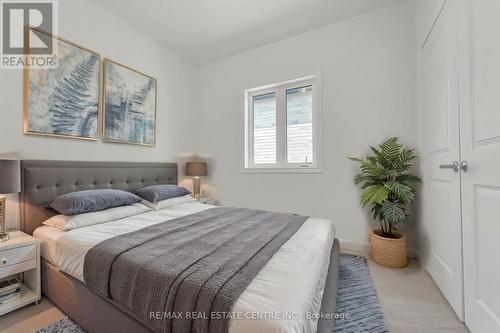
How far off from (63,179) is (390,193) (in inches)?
126

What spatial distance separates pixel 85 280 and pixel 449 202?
2475mm

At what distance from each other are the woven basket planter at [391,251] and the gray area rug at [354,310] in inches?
10.5

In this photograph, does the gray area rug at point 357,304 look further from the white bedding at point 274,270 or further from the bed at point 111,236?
the white bedding at point 274,270

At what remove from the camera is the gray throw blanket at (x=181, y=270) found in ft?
2.71

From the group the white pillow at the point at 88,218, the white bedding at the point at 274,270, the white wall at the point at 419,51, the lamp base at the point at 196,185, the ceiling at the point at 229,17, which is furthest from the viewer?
the lamp base at the point at 196,185

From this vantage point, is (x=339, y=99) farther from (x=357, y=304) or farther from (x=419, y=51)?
(x=357, y=304)

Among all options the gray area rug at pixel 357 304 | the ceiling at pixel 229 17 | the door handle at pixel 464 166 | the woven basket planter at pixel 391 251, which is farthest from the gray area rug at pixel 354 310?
the ceiling at pixel 229 17

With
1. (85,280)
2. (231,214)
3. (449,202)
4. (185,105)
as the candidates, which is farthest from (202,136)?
(449,202)

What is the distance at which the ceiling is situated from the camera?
90.5 inches

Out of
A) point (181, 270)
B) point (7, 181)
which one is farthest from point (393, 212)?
point (7, 181)

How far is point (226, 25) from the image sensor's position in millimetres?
2643

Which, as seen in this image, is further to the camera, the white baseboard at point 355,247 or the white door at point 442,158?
the white baseboard at point 355,247

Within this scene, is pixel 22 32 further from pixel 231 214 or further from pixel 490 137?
pixel 490 137

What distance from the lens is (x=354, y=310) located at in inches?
56.6
